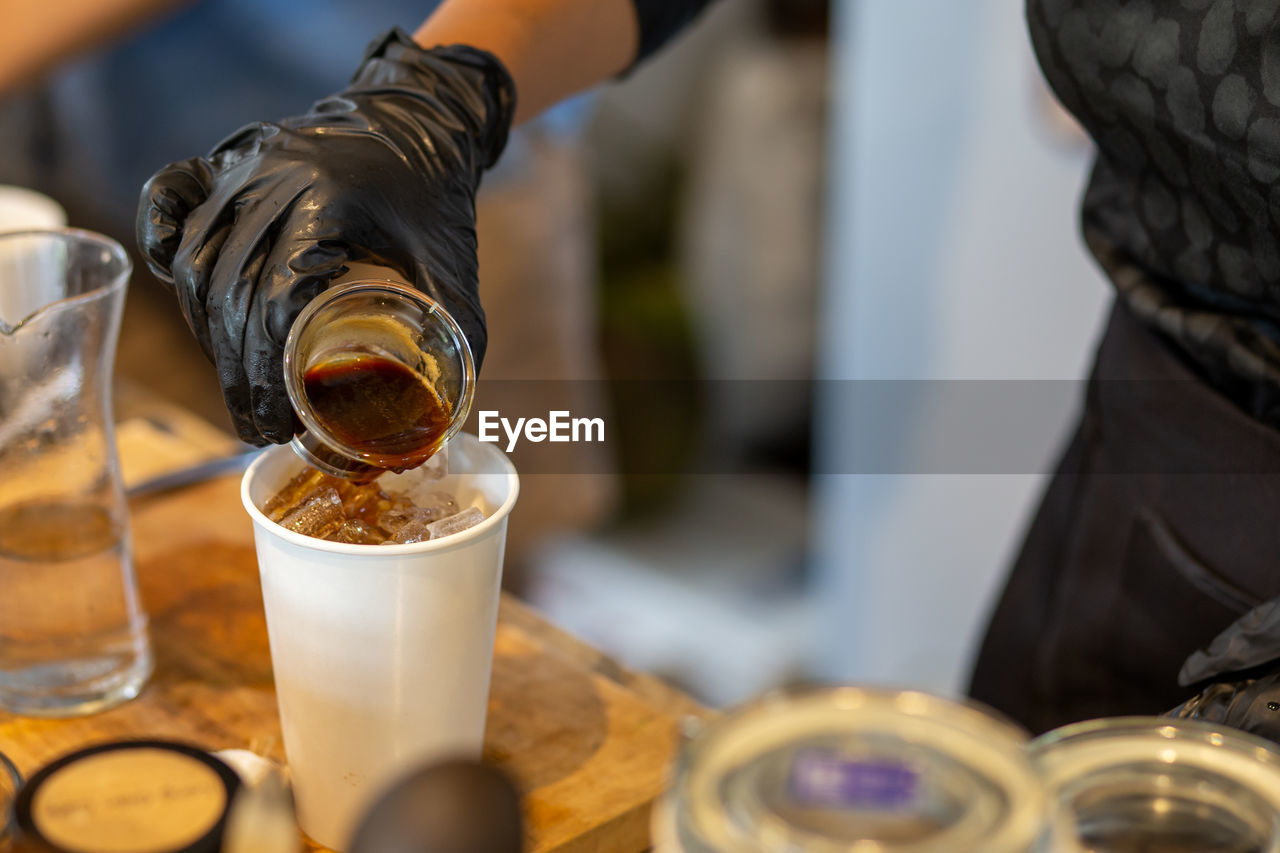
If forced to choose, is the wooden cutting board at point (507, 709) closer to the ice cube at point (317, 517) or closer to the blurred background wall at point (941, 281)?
the ice cube at point (317, 517)

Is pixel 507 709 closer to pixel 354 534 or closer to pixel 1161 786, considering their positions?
pixel 354 534

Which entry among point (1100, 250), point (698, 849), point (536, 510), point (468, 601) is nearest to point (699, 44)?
Result: point (536, 510)

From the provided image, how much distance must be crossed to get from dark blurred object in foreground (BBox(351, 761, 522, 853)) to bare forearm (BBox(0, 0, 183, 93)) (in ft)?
3.93

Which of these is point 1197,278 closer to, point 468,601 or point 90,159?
point 468,601

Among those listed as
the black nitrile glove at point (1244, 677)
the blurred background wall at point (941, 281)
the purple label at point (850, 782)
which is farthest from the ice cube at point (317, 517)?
the blurred background wall at point (941, 281)

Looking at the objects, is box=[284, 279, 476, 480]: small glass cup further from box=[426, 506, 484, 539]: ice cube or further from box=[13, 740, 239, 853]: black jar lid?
box=[13, 740, 239, 853]: black jar lid

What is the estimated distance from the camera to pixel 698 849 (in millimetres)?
357

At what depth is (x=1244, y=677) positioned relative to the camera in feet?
2.33

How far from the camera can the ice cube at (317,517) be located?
638 millimetres

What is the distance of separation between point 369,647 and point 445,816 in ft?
0.87

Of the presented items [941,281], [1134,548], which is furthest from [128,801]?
[941,281]

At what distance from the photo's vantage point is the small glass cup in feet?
2.19

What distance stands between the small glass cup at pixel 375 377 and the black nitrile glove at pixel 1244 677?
0.45 meters

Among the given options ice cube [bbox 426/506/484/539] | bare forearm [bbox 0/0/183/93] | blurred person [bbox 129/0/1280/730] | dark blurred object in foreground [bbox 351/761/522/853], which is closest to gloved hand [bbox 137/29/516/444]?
blurred person [bbox 129/0/1280/730]
